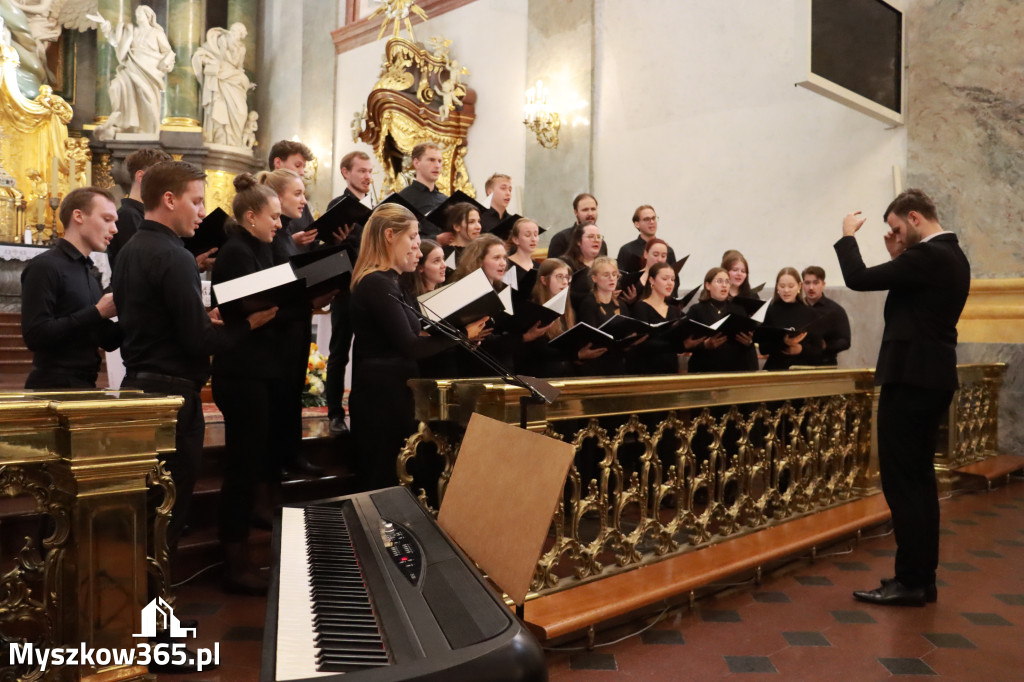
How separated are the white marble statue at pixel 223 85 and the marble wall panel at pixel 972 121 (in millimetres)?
9923

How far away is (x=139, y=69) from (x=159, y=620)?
1221cm

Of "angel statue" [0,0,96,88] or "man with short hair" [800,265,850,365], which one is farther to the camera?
"angel statue" [0,0,96,88]

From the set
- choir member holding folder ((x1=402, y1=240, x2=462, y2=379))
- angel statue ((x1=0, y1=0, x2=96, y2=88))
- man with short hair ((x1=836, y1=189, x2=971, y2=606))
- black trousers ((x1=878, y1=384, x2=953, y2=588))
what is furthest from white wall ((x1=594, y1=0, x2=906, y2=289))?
angel statue ((x1=0, y1=0, x2=96, y2=88))

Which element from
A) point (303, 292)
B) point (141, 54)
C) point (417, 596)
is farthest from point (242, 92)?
point (417, 596)

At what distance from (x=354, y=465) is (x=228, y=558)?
120 centimetres

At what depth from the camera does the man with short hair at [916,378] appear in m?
3.41

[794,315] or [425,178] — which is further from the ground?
[425,178]

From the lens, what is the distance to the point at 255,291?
2832 millimetres

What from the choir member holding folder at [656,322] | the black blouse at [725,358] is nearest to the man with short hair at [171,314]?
the choir member holding folder at [656,322]

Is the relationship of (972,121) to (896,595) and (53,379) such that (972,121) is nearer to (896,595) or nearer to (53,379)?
(896,595)

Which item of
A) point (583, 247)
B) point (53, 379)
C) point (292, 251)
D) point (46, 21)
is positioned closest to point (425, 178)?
point (583, 247)

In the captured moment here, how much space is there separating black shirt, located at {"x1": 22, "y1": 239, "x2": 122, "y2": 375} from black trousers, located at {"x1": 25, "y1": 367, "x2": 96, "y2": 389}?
0.02 m

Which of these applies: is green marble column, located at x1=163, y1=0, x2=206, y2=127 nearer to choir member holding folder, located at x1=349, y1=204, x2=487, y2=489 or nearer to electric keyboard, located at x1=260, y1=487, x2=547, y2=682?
choir member holding folder, located at x1=349, y1=204, x2=487, y2=489

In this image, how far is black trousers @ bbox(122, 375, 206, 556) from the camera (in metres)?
2.72
